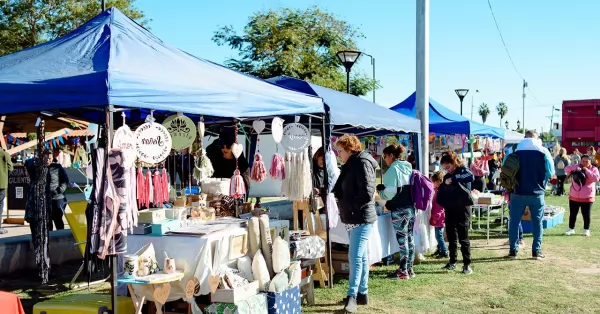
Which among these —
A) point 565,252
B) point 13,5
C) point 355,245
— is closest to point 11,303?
point 355,245

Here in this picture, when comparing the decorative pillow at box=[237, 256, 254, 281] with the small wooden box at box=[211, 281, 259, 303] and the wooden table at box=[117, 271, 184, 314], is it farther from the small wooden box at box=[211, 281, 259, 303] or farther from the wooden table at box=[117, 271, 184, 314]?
the wooden table at box=[117, 271, 184, 314]

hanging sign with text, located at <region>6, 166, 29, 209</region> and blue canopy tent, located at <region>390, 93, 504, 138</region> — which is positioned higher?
blue canopy tent, located at <region>390, 93, 504, 138</region>

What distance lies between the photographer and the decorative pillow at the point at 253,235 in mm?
4930

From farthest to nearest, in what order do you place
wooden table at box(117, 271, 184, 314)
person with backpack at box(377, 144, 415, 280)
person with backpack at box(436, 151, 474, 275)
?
person with backpack at box(436, 151, 474, 275), person with backpack at box(377, 144, 415, 280), wooden table at box(117, 271, 184, 314)

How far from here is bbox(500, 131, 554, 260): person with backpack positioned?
25.6 ft

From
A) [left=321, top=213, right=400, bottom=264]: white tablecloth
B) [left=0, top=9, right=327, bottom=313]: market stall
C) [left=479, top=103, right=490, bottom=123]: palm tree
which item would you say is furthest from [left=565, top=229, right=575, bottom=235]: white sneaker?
[left=479, top=103, right=490, bottom=123]: palm tree

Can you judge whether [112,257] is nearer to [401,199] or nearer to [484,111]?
[401,199]

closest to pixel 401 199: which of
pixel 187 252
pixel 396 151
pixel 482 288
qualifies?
pixel 396 151

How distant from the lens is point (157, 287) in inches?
167

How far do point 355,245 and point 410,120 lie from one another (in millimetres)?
4030

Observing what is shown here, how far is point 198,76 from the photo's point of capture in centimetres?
480

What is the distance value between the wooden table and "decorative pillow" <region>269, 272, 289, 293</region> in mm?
782

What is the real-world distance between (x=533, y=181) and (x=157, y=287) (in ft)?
18.2

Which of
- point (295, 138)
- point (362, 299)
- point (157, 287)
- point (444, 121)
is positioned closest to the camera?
point (157, 287)
